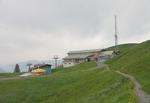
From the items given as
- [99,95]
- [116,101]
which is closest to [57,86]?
[99,95]

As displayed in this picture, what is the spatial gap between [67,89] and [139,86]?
31351 millimetres

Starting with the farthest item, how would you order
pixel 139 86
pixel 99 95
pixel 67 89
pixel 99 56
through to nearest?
pixel 99 56, pixel 67 89, pixel 99 95, pixel 139 86

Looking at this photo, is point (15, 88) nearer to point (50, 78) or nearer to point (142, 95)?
point (50, 78)

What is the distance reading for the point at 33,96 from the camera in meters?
82.7

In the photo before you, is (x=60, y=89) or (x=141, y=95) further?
(x=60, y=89)

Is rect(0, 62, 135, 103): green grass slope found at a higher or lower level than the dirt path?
lower

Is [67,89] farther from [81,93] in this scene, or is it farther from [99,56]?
[99,56]

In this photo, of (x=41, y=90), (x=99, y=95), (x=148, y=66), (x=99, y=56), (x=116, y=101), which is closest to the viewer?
(x=116, y=101)

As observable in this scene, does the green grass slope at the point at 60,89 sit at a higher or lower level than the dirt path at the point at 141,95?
lower

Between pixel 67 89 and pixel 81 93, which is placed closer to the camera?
pixel 81 93

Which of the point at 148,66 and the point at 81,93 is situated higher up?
the point at 148,66

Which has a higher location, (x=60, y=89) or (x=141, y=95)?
(x=141, y=95)

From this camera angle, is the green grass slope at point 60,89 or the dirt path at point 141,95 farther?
the green grass slope at point 60,89

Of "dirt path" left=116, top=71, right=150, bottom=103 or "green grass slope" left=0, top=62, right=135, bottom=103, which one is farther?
"green grass slope" left=0, top=62, right=135, bottom=103
